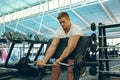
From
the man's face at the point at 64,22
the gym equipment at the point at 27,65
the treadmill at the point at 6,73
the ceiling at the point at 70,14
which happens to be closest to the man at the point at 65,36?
the man's face at the point at 64,22

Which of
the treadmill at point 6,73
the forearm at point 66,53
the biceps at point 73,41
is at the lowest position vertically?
the treadmill at point 6,73

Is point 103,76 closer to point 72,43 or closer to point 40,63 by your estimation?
point 72,43

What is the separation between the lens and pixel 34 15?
10422mm

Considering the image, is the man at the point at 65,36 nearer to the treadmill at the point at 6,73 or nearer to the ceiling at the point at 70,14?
the treadmill at the point at 6,73

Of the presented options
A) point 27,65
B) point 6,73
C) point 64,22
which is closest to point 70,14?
point 6,73

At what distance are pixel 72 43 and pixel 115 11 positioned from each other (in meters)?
7.68

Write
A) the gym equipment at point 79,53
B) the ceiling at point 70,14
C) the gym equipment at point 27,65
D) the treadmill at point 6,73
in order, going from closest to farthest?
the gym equipment at point 79,53 → the gym equipment at point 27,65 → the treadmill at point 6,73 → the ceiling at point 70,14

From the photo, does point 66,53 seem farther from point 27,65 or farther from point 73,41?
point 27,65

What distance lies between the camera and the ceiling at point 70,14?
8430 millimetres

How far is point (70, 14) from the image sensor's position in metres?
9.61

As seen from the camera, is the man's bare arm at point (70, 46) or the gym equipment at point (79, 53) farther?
the man's bare arm at point (70, 46)

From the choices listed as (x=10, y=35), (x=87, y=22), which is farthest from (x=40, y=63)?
(x=87, y=22)

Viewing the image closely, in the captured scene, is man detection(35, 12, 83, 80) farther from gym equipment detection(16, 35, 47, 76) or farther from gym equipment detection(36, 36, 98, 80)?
gym equipment detection(16, 35, 47, 76)

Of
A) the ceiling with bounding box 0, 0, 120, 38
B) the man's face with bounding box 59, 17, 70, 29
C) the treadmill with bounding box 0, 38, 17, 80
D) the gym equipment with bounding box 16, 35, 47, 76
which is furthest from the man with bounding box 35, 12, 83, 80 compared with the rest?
the ceiling with bounding box 0, 0, 120, 38
